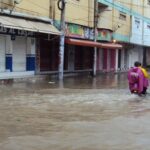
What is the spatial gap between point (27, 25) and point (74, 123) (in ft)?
46.7

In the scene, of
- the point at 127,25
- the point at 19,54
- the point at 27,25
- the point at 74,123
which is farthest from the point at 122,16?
the point at 74,123

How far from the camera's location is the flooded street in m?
8.77

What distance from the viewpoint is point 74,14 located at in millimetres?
33031

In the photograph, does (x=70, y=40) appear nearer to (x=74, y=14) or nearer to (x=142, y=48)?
(x=74, y=14)

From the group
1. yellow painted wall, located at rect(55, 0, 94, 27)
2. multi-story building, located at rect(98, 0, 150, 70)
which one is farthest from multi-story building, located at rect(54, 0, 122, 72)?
multi-story building, located at rect(98, 0, 150, 70)

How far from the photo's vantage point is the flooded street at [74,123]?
28.8ft

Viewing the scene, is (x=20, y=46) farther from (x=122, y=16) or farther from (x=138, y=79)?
(x=122, y=16)

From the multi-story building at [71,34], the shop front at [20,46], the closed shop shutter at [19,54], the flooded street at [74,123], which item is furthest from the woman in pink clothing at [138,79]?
the closed shop shutter at [19,54]

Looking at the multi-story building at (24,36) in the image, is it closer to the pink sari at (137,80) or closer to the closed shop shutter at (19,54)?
the closed shop shutter at (19,54)

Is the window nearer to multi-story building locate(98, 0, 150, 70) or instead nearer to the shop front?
multi-story building locate(98, 0, 150, 70)

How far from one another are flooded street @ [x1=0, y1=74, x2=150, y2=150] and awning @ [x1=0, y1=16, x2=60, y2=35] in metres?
5.90

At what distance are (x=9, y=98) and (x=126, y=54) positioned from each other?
31948 mm

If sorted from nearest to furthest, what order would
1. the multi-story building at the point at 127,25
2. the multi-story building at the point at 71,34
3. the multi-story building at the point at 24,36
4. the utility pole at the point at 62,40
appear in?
the multi-story building at the point at 24,36 → the multi-story building at the point at 71,34 → the utility pole at the point at 62,40 → the multi-story building at the point at 127,25

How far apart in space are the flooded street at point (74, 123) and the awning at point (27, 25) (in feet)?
19.4
